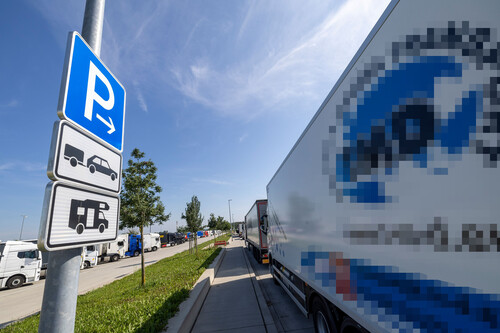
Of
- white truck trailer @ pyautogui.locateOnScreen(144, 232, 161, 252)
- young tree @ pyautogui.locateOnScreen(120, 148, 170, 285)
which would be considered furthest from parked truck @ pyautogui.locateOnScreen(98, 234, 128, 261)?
young tree @ pyautogui.locateOnScreen(120, 148, 170, 285)

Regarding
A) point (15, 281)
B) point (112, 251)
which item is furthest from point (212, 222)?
point (15, 281)

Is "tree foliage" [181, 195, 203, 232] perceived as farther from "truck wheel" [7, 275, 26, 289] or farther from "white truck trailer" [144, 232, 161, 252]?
"white truck trailer" [144, 232, 161, 252]

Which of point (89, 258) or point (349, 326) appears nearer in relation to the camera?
point (349, 326)

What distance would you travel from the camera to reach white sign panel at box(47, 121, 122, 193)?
1.26 meters

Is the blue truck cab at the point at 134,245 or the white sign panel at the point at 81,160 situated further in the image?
the blue truck cab at the point at 134,245

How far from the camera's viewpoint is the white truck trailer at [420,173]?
1.38 meters

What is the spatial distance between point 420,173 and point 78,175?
2438mm

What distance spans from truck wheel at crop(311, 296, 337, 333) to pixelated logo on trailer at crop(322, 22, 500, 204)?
193cm

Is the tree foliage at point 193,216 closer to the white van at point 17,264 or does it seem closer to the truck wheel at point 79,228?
the white van at point 17,264

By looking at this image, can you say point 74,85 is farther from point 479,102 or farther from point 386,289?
point 386,289

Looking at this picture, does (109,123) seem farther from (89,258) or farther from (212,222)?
(212,222)

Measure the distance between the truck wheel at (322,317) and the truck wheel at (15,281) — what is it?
19773 millimetres

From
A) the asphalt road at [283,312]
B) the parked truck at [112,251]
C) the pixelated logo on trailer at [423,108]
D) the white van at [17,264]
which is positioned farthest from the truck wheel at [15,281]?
the pixelated logo on trailer at [423,108]

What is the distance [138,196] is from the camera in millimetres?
9539
